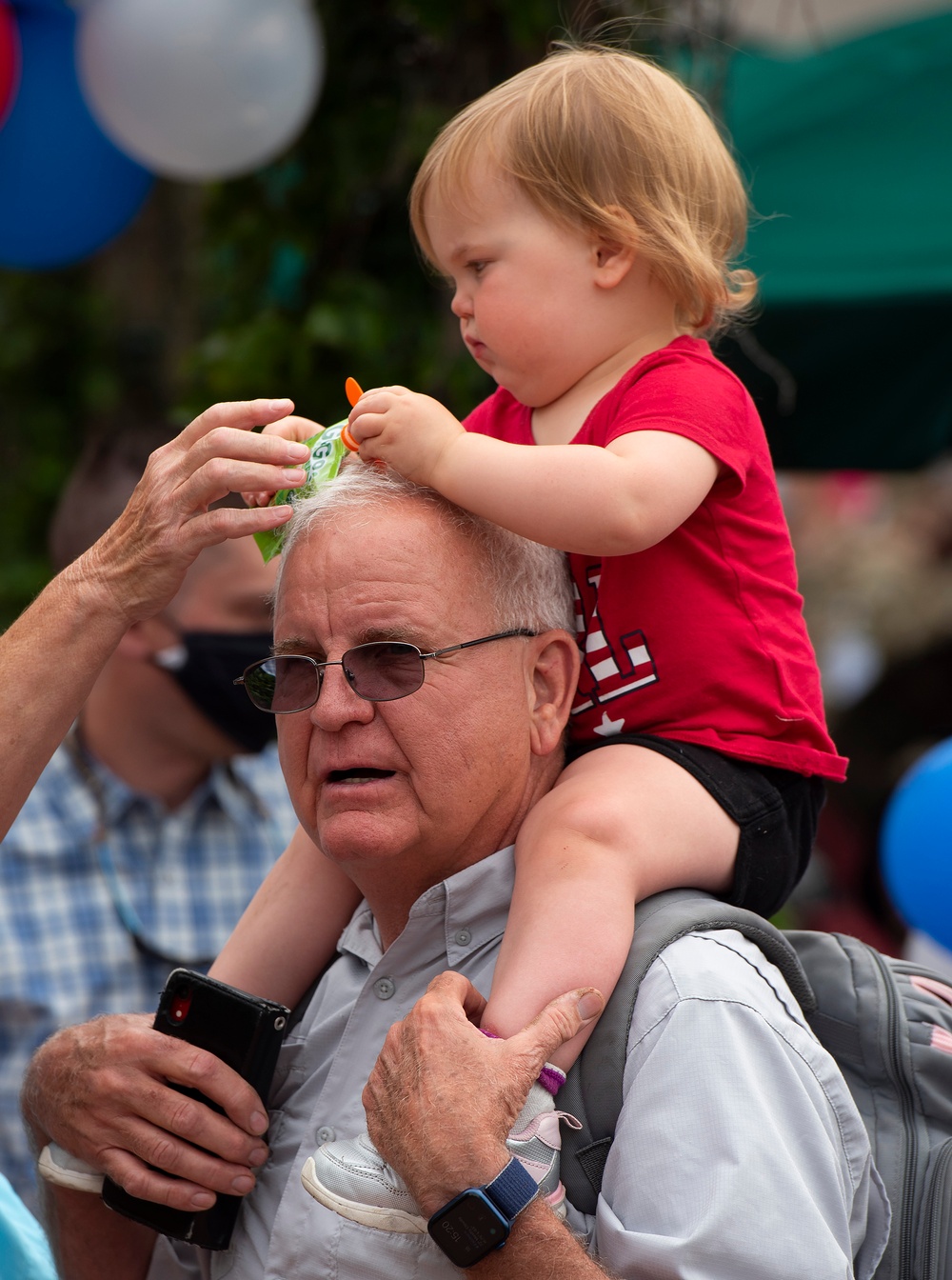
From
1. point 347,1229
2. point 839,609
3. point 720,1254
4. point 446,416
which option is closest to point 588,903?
point 720,1254

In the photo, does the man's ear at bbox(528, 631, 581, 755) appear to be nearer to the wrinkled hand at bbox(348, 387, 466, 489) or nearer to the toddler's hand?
the wrinkled hand at bbox(348, 387, 466, 489)

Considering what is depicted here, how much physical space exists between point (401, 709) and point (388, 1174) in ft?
2.12

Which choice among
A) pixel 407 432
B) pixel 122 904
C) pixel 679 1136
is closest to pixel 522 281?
pixel 407 432

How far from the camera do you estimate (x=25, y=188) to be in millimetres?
4531

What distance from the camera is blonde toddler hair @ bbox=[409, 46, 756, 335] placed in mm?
1977

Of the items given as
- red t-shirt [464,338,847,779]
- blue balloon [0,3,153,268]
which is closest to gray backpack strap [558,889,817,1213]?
red t-shirt [464,338,847,779]

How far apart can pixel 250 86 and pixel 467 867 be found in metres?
2.93

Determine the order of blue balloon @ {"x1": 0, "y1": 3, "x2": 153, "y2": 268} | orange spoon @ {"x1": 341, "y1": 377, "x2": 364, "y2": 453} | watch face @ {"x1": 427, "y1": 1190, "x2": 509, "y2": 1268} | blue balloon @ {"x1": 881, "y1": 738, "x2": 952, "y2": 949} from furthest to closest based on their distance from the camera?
1. blue balloon @ {"x1": 0, "y1": 3, "x2": 153, "y2": 268}
2. blue balloon @ {"x1": 881, "y1": 738, "x2": 952, "y2": 949}
3. orange spoon @ {"x1": 341, "y1": 377, "x2": 364, "y2": 453}
4. watch face @ {"x1": 427, "y1": 1190, "x2": 509, "y2": 1268}

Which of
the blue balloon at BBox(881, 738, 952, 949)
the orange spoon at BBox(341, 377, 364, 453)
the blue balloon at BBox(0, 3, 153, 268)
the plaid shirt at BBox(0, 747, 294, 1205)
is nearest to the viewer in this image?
the orange spoon at BBox(341, 377, 364, 453)

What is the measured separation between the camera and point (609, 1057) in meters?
1.82

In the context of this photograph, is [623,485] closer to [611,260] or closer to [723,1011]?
[611,260]

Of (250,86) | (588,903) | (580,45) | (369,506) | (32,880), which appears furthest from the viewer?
(250,86)

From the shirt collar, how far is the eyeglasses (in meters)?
0.32

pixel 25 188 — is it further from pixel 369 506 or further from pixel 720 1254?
pixel 720 1254
